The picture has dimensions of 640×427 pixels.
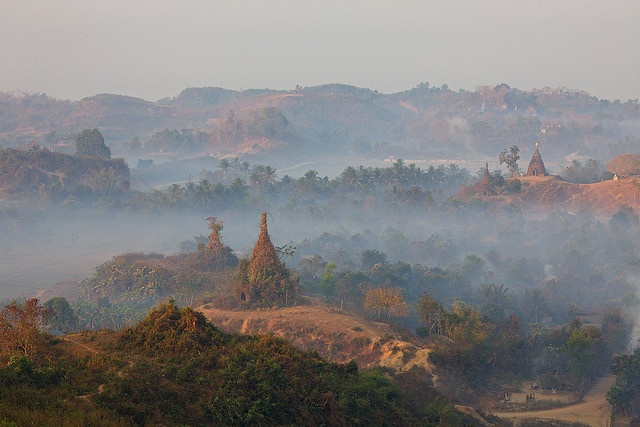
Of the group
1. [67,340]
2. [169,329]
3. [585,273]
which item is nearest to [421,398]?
[169,329]

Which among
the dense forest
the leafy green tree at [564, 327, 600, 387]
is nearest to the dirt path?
the dense forest

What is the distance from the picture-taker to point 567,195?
101m

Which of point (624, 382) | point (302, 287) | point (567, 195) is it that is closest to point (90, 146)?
point (567, 195)

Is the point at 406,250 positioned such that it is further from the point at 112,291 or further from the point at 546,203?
the point at 112,291

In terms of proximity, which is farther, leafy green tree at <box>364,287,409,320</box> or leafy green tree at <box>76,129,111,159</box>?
leafy green tree at <box>76,129,111,159</box>

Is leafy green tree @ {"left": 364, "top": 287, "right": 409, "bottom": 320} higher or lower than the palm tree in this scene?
higher

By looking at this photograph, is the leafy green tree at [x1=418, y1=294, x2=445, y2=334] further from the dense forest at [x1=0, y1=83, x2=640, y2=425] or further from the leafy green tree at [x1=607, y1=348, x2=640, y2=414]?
the leafy green tree at [x1=607, y1=348, x2=640, y2=414]

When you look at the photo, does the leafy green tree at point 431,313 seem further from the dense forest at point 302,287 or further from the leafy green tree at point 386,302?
the leafy green tree at point 386,302

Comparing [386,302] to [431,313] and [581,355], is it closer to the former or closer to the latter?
[431,313]

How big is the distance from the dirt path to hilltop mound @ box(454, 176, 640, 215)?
63.8 meters

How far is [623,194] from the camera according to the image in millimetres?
96500

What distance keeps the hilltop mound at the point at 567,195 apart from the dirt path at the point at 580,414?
2512 inches

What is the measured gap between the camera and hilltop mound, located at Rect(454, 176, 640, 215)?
319 feet

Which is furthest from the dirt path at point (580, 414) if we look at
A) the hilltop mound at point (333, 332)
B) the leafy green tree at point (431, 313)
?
the leafy green tree at point (431, 313)
